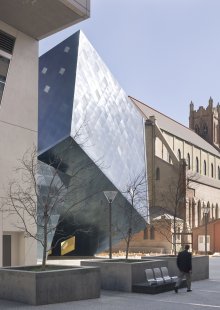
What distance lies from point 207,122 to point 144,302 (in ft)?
298

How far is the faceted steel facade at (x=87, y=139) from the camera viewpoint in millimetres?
30688

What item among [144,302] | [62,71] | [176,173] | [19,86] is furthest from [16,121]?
[176,173]

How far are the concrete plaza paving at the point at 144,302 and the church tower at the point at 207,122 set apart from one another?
85.8 metres

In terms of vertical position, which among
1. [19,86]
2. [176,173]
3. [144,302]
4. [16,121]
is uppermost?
[19,86]

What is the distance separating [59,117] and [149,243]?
27.3m

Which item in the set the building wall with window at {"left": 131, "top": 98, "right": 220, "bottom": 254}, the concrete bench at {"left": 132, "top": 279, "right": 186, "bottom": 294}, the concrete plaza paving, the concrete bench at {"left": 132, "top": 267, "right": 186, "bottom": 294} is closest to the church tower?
the building wall with window at {"left": 131, "top": 98, "right": 220, "bottom": 254}

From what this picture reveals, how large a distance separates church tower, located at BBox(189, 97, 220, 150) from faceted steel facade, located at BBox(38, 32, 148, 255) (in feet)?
207

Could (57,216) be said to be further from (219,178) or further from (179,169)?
(219,178)

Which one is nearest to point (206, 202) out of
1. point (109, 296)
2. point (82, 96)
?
point (82, 96)

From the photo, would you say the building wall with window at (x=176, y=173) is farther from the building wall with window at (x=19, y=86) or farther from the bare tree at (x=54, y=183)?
the building wall with window at (x=19, y=86)

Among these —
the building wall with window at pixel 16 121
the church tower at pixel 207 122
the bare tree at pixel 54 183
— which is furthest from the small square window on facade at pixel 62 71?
the church tower at pixel 207 122

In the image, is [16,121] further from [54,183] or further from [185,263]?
[185,263]

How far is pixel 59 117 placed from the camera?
31219 millimetres

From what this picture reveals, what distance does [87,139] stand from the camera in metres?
31.3
